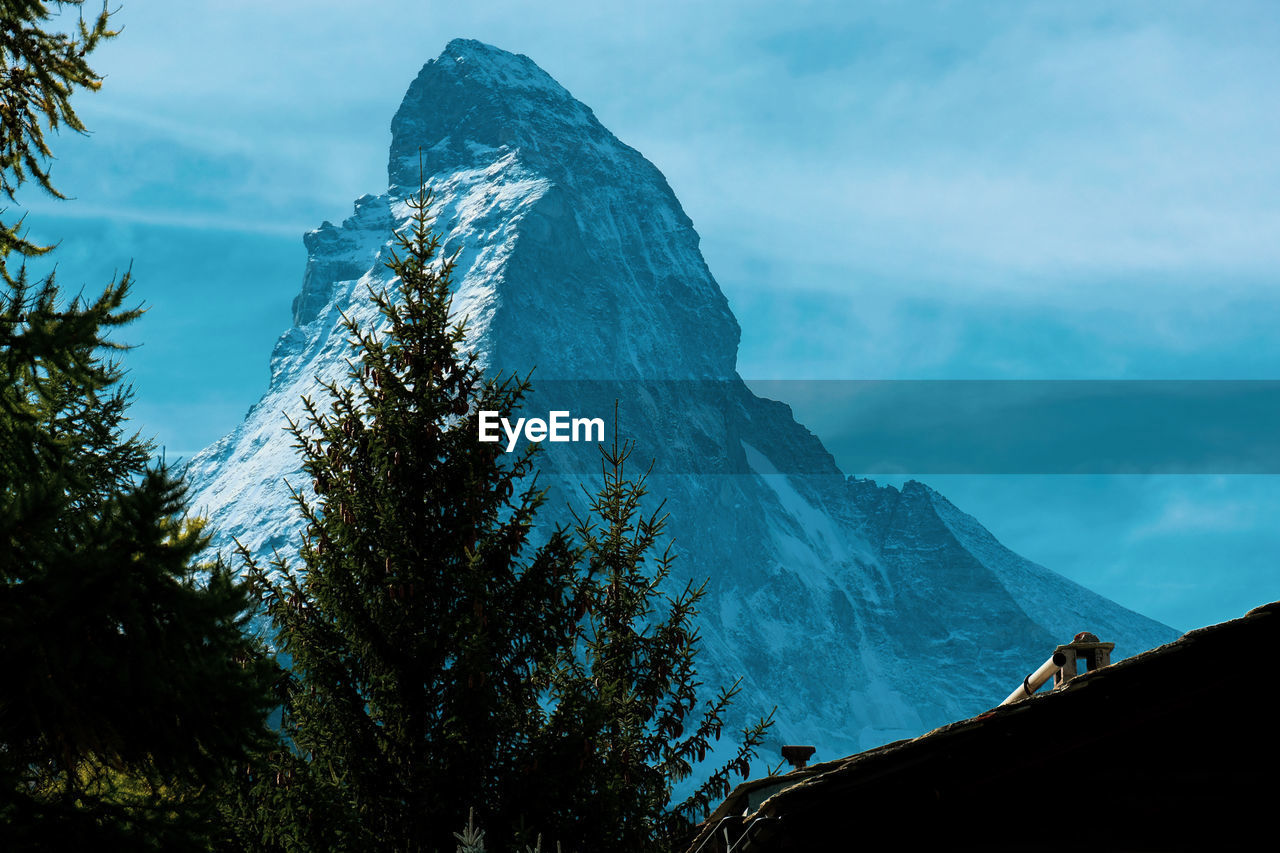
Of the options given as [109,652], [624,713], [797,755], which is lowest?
[109,652]

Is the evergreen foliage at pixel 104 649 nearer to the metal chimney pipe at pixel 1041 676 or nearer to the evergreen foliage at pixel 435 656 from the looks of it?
the evergreen foliage at pixel 435 656

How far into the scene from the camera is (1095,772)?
687 cm

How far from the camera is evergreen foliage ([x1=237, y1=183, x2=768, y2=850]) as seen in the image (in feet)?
34.1

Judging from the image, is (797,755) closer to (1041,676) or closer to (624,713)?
(624,713)

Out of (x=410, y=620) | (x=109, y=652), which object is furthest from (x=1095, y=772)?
(x=410, y=620)

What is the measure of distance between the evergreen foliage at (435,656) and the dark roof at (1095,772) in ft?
12.2

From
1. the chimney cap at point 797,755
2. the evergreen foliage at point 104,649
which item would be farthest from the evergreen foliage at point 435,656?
the evergreen foliage at point 104,649

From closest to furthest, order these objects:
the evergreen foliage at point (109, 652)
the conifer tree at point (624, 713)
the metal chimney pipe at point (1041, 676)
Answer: the evergreen foliage at point (109, 652)
the metal chimney pipe at point (1041, 676)
the conifer tree at point (624, 713)

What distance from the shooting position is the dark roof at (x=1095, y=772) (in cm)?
658

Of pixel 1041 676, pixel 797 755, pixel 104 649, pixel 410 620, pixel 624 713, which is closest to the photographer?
pixel 104 649

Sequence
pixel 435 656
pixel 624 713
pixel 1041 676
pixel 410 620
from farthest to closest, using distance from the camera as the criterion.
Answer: pixel 624 713 < pixel 410 620 < pixel 435 656 < pixel 1041 676

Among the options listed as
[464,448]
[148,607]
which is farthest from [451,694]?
[148,607]

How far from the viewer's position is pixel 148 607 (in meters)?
6.70

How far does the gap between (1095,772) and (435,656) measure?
232 inches
